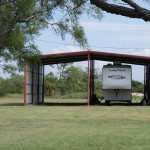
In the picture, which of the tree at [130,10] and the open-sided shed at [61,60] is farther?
the open-sided shed at [61,60]

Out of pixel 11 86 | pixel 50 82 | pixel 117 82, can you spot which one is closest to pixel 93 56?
pixel 117 82

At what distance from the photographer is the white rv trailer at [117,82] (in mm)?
25156

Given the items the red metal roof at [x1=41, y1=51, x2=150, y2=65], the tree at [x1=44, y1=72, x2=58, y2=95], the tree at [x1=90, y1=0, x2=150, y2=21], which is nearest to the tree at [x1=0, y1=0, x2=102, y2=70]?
the tree at [x1=90, y1=0, x2=150, y2=21]

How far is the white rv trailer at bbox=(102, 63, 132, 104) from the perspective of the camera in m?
25.2

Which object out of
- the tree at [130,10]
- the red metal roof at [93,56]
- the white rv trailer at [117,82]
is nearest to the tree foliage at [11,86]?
the red metal roof at [93,56]

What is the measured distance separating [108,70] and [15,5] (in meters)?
15.6

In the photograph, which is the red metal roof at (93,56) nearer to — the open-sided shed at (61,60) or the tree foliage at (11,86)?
the open-sided shed at (61,60)

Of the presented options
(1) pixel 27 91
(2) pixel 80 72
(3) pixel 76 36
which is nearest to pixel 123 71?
(1) pixel 27 91

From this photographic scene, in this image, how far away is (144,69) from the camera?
33.2m

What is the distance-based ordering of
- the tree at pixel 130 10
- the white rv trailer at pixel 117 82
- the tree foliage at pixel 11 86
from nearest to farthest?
the tree at pixel 130 10
the white rv trailer at pixel 117 82
the tree foliage at pixel 11 86

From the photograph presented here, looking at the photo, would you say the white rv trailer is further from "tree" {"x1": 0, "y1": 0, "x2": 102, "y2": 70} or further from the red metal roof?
"tree" {"x1": 0, "y1": 0, "x2": 102, "y2": 70}

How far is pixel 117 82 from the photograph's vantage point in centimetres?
2509

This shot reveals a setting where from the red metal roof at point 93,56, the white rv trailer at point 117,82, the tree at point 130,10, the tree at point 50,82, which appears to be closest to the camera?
the tree at point 130,10

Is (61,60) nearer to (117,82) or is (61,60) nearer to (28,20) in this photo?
(117,82)
